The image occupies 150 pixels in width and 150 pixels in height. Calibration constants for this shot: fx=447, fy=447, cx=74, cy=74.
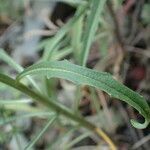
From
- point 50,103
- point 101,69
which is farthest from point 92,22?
point 101,69

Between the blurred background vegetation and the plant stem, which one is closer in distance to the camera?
the plant stem

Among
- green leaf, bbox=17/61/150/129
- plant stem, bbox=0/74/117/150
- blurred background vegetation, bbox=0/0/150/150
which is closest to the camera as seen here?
green leaf, bbox=17/61/150/129

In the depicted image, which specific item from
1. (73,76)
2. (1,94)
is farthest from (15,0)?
(73,76)

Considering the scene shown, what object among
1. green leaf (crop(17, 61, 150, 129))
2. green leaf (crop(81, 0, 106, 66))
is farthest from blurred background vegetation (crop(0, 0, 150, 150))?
green leaf (crop(17, 61, 150, 129))

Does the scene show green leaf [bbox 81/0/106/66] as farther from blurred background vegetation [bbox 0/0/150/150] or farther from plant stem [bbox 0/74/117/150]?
blurred background vegetation [bbox 0/0/150/150]

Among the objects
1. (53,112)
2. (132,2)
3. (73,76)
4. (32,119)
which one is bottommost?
(32,119)

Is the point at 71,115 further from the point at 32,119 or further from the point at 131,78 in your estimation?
the point at 32,119

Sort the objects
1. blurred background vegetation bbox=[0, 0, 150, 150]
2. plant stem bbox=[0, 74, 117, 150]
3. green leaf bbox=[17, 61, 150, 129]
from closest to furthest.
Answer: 1. green leaf bbox=[17, 61, 150, 129]
2. plant stem bbox=[0, 74, 117, 150]
3. blurred background vegetation bbox=[0, 0, 150, 150]

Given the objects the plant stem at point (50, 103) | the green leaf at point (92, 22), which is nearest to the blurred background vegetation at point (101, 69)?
the plant stem at point (50, 103)

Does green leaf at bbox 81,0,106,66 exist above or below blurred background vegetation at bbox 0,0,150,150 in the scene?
above
